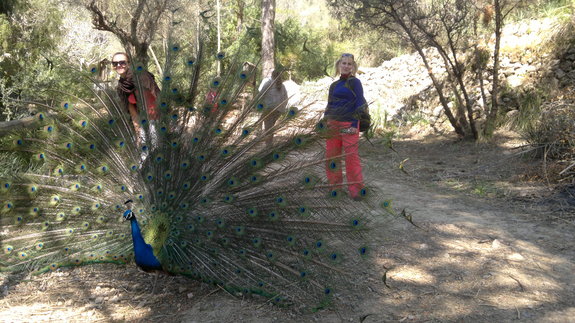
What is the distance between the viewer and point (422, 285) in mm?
4266

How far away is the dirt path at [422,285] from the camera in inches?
149

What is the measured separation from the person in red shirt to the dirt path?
4.52 ft

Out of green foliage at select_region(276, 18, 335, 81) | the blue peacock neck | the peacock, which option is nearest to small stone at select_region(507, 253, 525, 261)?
the peacock

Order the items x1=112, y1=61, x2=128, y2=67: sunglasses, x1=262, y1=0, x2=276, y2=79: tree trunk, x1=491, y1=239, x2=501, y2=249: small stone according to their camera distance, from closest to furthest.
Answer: x1=112, y1=61, x2=128, y2=67: sunglasses, x1=491, y1=239, x2=501, y2=249: small stone, x1=262, y1=0, x2=276, y2=79: tree trunk

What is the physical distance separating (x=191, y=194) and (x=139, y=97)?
3.37 ft

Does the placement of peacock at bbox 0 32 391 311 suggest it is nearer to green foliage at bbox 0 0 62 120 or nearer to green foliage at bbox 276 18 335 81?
green foliage at bbox 0 0 62 120

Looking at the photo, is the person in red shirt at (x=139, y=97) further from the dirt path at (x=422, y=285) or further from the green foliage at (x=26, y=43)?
the green foliage at (x=26, y=43)

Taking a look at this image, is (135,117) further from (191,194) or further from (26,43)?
(26,43)

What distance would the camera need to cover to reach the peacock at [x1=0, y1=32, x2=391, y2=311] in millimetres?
3828

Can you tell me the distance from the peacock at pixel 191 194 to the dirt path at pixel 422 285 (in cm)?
24

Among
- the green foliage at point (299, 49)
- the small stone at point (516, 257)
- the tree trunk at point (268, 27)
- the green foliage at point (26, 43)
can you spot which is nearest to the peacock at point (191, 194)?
the small stone at point (516, 257)

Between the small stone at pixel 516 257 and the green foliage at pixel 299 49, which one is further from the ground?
the green foliage at pixel 299 49

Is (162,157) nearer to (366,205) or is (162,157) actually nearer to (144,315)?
(144,315)

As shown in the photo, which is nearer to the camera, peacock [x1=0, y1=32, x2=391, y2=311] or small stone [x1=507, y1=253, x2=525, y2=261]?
peacock [x1=0, y1=32, x2=391, y2=311]
